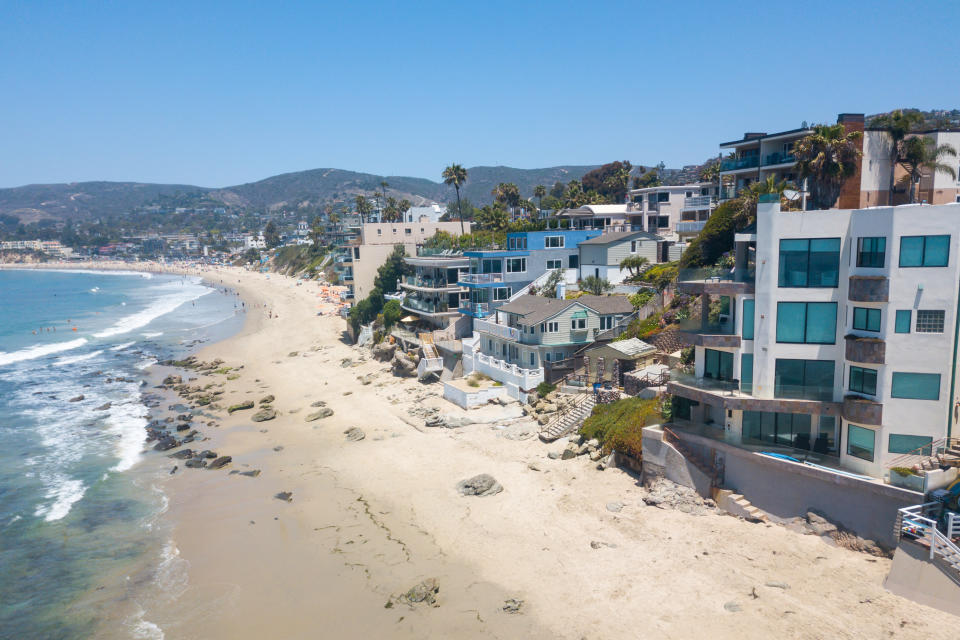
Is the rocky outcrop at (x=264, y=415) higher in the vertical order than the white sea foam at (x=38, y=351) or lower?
higher

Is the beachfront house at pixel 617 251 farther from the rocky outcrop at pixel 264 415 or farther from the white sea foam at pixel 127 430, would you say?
the white sea foam at pixel 127 430

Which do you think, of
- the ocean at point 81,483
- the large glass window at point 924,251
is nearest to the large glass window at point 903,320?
the large glass window at point 924,251

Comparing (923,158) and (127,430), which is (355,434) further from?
(923,158)

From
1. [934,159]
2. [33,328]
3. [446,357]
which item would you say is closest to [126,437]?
[446,357]

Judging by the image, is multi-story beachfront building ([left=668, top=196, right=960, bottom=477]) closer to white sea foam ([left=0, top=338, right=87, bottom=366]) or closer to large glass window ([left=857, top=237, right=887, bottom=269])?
large glass window ([left=857, top=237, right=887, bottom=269])

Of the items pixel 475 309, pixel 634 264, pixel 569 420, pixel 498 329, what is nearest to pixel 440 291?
pixel 475 309

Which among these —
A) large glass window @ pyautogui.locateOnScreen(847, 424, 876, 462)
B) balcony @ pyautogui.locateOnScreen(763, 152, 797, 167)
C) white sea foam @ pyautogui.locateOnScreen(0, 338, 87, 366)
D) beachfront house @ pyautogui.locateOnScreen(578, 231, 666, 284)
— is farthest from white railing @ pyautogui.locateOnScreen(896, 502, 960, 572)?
white sea foam @ pyautogui.locateOnScreen(0, 338, 87, 366)
